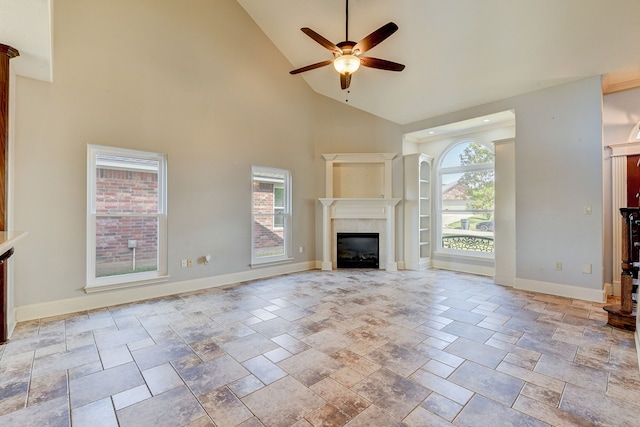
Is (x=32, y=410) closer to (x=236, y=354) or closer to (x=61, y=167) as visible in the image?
(x=236, y=354)

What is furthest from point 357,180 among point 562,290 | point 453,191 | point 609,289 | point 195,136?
point 609,289

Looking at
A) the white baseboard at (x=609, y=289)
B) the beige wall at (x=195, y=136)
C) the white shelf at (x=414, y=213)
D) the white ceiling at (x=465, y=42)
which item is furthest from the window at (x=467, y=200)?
the white baseboard at (x=609, y=289)

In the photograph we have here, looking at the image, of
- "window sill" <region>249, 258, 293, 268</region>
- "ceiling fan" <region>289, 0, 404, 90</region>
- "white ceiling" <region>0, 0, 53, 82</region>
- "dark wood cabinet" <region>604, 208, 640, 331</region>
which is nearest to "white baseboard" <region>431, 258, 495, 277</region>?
"dark wood cabinet" <region>604, 208, 640, 331</region>

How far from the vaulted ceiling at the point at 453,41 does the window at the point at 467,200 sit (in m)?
1.11

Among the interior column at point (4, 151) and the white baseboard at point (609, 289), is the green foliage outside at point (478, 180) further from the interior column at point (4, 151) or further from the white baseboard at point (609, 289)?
the interior column at point (4, 151)

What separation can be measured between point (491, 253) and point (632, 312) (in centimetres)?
258

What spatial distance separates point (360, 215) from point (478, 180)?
8.14 feet

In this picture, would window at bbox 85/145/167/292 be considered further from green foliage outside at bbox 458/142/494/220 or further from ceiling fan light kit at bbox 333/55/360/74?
green foliage outside at bbox 458/142/494/220

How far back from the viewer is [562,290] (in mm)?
4230

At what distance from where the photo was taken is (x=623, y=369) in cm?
222

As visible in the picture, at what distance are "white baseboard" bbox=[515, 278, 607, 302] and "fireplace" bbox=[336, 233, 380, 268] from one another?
2606mm

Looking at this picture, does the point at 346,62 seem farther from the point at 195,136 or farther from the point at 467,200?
the point at 467,200

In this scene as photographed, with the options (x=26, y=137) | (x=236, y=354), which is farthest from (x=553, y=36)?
(x=26, y=137)

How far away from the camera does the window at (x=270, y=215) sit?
5343 mm
